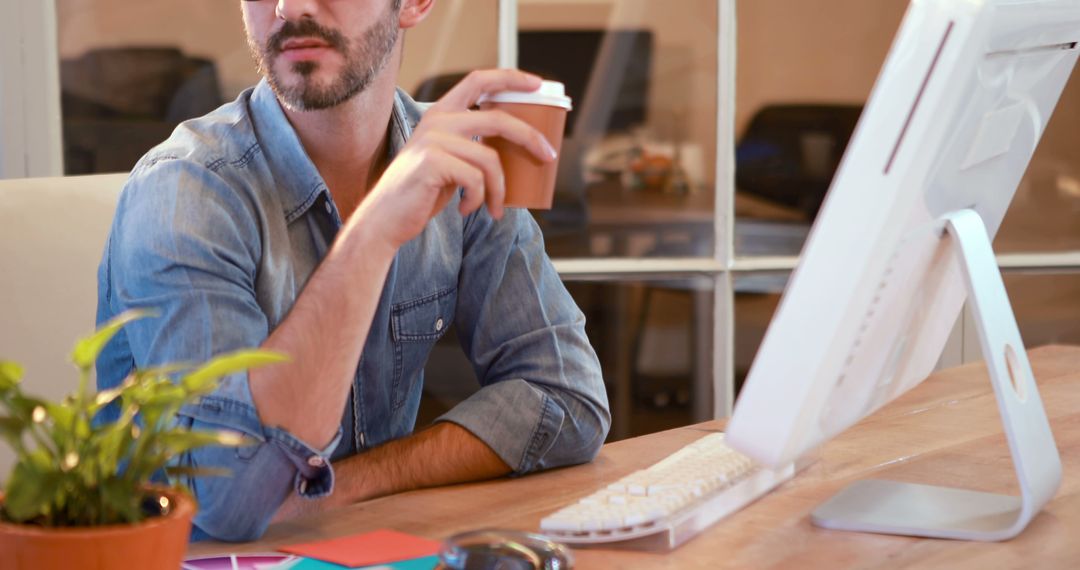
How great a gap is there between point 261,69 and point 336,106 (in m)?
0.11

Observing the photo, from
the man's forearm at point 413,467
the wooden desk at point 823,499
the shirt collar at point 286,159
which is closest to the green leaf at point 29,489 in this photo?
the wooden desk at point 823,499

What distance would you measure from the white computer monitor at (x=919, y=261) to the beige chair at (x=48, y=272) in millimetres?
941

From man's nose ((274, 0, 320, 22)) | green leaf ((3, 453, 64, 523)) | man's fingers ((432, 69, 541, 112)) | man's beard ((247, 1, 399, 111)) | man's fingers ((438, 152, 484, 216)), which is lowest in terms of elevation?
green leaf ((3, 453, 64, 523))

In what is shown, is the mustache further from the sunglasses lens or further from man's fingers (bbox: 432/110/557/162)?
the sunglasses lens

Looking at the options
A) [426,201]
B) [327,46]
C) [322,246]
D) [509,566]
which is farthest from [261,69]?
[509,566]

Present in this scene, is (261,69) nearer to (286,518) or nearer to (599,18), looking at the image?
(286,518)

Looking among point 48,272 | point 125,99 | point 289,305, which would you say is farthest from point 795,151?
point 48,272

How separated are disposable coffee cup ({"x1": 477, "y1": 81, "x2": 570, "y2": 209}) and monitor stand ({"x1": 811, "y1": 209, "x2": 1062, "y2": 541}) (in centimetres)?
40

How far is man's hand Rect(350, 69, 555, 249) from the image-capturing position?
132 centimetres

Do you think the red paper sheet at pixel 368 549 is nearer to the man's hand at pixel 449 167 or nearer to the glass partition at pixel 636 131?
the man's hand at pixel 449 167

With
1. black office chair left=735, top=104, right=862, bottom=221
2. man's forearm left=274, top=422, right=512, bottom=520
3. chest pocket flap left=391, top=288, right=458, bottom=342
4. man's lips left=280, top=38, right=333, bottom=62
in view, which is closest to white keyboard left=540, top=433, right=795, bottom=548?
man's forearm left=274, top=422, right=512, bottom=520

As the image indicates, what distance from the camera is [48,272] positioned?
1605mm

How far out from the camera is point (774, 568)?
1.11 m

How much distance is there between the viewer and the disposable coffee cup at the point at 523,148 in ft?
4.35
